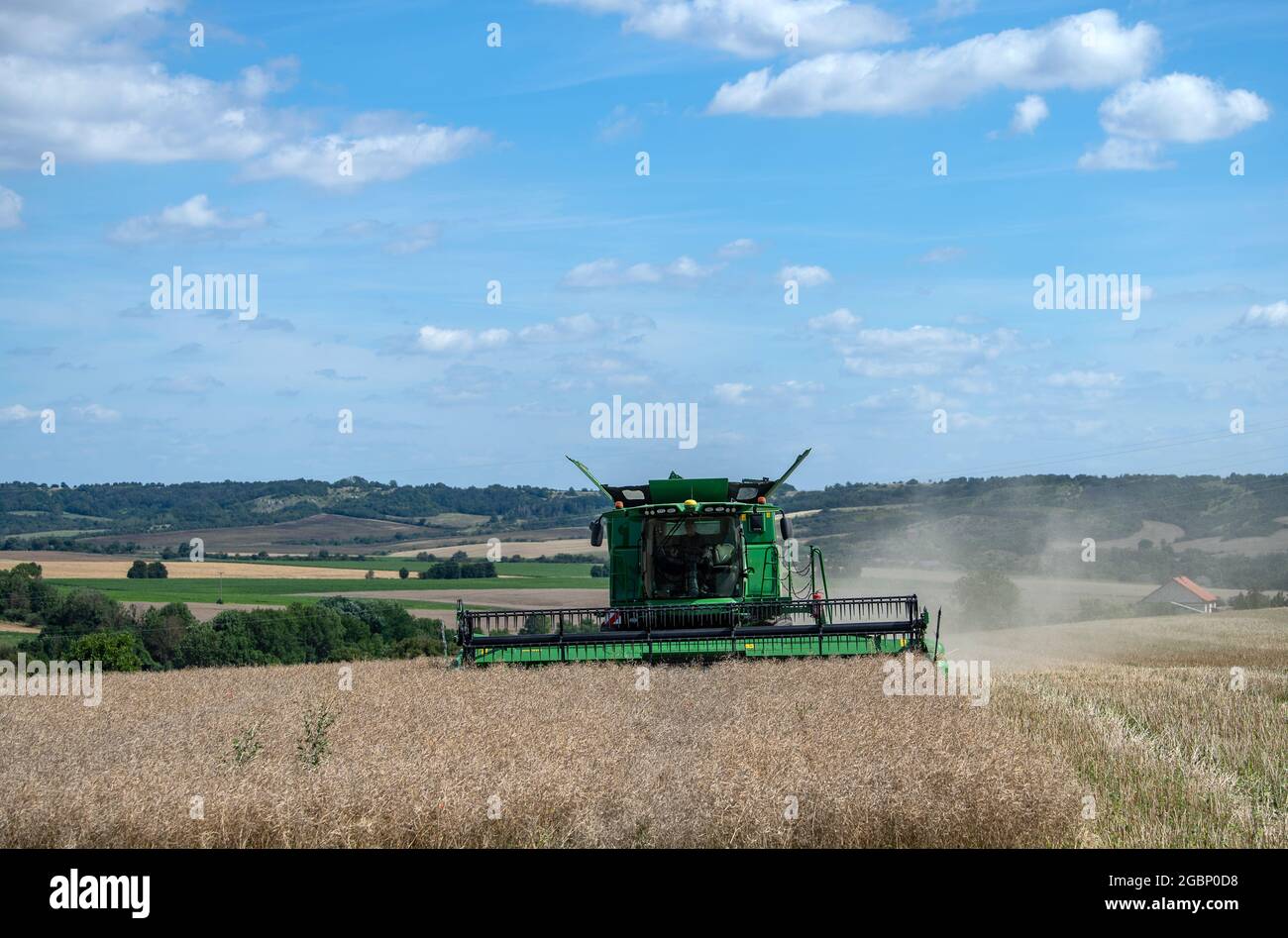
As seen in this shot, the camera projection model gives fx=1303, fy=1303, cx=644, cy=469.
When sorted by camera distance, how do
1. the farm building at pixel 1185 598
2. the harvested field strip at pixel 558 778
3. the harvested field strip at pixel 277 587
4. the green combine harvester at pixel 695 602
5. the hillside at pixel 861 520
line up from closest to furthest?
the harvested field strip at pixel 558 778
the green combine harvester at pixel 695 602
the farm building at pixel 1185 598
the harvested field strip at pixel 277 587
the hillside at pixel 861 520

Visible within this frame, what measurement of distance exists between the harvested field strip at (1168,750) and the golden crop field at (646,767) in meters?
0.03

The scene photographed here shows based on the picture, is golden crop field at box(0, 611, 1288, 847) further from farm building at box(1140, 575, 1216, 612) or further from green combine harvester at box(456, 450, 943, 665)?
farm building at box(1140, 575, 1216, 612)

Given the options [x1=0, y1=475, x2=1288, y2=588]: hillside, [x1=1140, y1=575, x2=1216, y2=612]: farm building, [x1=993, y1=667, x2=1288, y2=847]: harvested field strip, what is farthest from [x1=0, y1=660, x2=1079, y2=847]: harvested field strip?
[x1=1140, y1=575, x2=1216, y2=612]: farm building

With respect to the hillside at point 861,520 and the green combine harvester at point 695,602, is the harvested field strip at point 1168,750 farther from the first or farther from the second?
the hillside at point 861,520

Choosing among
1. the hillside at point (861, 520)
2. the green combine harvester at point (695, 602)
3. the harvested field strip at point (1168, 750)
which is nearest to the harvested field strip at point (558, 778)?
the harvested field strip at point (1168, 750)

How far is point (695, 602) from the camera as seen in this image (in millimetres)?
15773

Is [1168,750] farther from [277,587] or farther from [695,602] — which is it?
[277,587]

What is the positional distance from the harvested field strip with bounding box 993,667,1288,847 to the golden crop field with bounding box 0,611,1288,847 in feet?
0.11

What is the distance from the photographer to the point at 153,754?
8.41 metres

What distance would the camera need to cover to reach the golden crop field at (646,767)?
676cm

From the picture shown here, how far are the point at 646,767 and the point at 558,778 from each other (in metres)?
0.86

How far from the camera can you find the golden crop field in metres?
6.76
